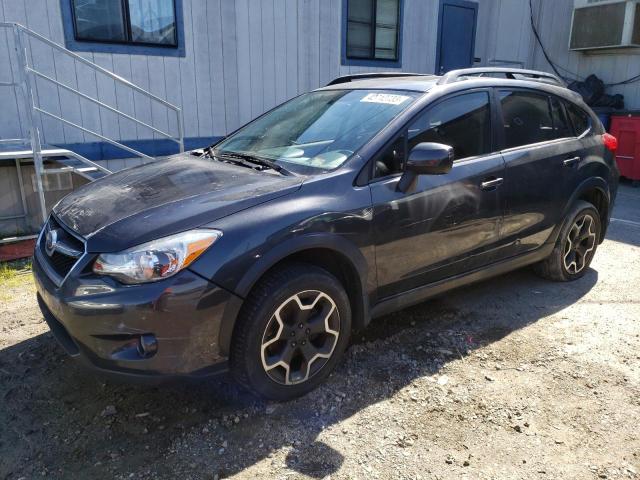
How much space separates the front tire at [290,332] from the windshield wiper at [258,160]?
0.61m

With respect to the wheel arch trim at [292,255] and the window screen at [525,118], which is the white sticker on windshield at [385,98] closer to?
the window screen at [525,118]

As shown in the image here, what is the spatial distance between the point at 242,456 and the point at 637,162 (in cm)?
897

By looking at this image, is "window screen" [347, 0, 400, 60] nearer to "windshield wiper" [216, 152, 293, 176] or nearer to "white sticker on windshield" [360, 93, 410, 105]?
"white sticker on windshield" [360, 93, 410, 105]

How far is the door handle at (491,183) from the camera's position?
3.51 metres

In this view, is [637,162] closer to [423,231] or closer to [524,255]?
[524,255]

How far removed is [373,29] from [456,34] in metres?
2.25

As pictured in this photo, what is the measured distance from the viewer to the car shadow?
2.46 metres

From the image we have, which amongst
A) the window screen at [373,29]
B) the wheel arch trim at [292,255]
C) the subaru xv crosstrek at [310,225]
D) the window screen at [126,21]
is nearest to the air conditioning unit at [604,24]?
the window screen at [373,29]

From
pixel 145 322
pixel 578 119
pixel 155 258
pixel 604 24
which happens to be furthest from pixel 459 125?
pixel 604 24

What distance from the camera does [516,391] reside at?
3004 mm

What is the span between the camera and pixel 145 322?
7.77 ft

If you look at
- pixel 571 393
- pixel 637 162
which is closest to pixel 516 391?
pixel 571 393

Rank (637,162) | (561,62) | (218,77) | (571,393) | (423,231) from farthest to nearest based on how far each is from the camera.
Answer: (561,62), (637,162), (218,77), (423,231), (571,393)

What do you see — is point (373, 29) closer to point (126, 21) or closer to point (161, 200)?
point (126, 21)
